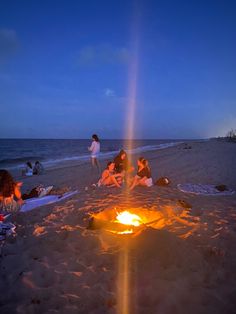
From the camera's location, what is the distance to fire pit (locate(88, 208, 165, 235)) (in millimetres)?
4845

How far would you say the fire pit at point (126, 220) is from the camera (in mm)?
4845

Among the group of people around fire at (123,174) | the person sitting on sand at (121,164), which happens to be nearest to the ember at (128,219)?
the group of people around fire at (123,174)

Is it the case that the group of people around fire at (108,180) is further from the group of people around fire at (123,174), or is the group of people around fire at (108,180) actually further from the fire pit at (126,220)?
the fire pit at (126,220)

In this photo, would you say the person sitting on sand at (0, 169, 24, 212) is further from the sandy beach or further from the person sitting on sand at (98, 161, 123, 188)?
the person sitting on sand at (98, 161, 123, 188)

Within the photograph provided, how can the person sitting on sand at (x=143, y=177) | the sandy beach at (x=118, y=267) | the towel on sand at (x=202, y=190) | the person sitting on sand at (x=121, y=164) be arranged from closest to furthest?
the sandy beach at (x=118, y=267) < the towel on sand at (x=202, y=190) < the person sitting on sand at (x=143, y=177) < the person sitting on sand at (x=121, y=164)

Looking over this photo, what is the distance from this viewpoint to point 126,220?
5.28 metres

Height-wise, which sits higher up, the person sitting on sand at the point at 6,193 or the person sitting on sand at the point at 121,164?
the person sitting on sand at the point at 121,164

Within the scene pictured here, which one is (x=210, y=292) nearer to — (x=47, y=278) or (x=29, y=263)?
(x=47, y=278)

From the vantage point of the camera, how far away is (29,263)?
384cm

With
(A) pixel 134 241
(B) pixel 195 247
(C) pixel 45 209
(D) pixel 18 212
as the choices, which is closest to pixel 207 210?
(B) pixel 195 247

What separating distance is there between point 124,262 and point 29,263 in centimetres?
147

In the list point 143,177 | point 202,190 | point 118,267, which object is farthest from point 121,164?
point 118,267

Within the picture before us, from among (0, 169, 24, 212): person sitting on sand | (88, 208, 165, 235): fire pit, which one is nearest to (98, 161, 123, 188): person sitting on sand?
(88, 208, 165, 235): fire pit

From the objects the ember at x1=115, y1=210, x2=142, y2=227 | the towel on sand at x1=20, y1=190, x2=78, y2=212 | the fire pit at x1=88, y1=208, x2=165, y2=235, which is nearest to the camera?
the fire pit at x1=88, y1=208, x2=165, y2=235
